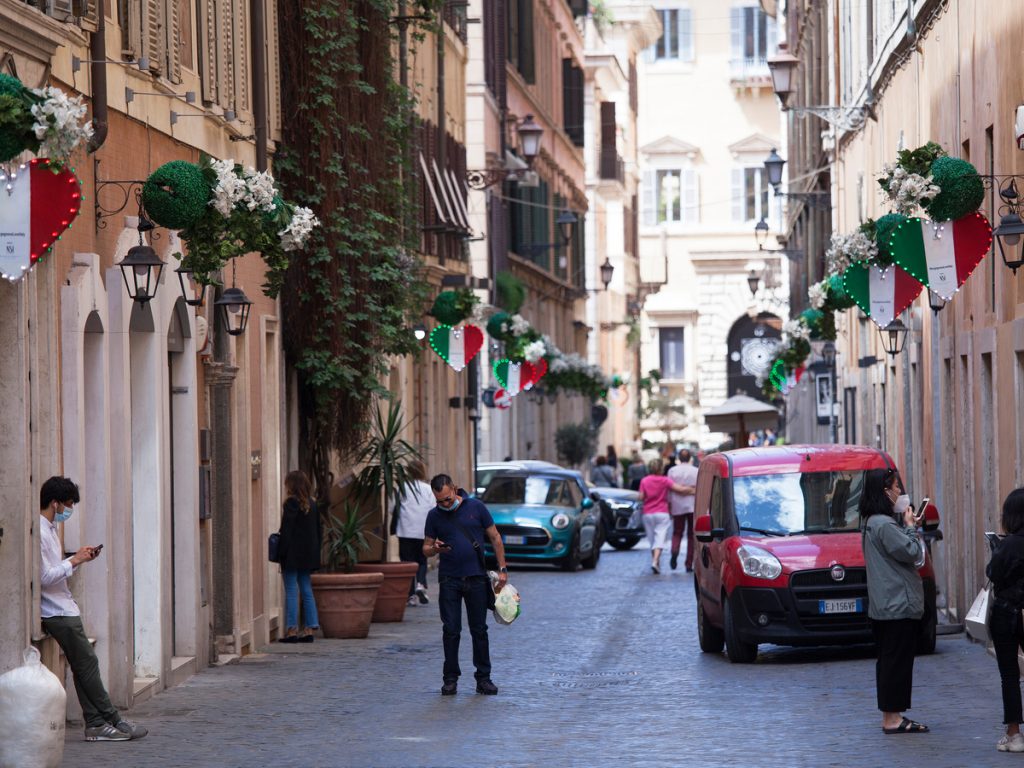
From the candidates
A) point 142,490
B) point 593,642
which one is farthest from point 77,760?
point 593,642

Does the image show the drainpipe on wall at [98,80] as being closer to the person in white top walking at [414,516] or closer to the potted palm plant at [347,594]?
the potted palm plant at [347,594]

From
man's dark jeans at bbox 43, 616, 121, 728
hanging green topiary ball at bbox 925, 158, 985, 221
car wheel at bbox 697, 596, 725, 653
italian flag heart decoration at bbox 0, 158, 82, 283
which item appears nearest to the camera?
italian flag heart decoration at bbox 0, 158, 82, 283

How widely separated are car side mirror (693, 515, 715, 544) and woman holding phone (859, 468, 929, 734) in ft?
18.2

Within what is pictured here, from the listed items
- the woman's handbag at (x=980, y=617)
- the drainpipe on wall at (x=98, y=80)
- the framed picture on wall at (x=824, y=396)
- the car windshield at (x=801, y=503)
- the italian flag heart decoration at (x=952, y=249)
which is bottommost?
the woman's handbag at (x=980, y=617)

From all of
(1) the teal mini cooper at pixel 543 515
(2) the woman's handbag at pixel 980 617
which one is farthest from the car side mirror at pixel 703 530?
(1) the teal mini cooper at pixel 543 515

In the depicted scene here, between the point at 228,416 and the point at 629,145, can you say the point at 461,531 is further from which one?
the point at 629,145

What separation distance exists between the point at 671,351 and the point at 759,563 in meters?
70.7

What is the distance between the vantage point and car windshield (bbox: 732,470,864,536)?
18953 millimetres

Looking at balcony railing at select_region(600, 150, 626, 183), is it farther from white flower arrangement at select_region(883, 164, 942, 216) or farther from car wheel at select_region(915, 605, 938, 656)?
white flower arrangement at select_region(883, 164, 942, 216)

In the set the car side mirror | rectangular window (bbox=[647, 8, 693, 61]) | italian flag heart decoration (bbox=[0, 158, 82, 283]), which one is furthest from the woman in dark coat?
rectangular window (bbox=[647, 8, 693, 61])

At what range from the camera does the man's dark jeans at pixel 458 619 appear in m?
16.5

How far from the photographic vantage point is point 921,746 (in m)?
13.0

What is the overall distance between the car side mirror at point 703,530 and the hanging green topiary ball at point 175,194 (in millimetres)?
5913

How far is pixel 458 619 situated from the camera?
16.6m
